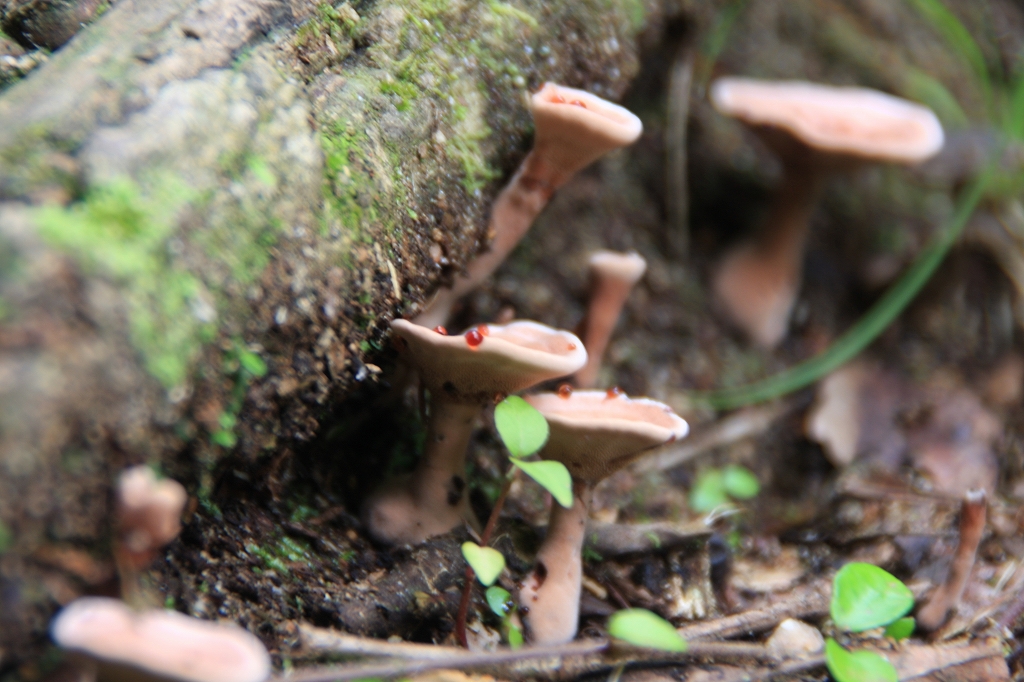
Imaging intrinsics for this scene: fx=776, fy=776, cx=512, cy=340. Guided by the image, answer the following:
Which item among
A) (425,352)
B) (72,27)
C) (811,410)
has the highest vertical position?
(72,27)

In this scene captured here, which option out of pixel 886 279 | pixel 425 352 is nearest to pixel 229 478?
pixel 425 352

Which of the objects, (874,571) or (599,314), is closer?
(874,571)

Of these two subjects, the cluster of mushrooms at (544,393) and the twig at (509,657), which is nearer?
the twig at (509,657)

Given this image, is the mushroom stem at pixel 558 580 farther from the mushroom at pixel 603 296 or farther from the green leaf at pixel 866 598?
the mushroom at pixel 603 296

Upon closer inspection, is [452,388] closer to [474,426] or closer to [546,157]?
[474,426]

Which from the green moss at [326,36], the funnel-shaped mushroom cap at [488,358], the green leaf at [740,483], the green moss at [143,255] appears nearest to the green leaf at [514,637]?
the funnel-shaped mushroom cap at [488,358]

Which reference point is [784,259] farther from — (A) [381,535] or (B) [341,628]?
(B) [341,628]
